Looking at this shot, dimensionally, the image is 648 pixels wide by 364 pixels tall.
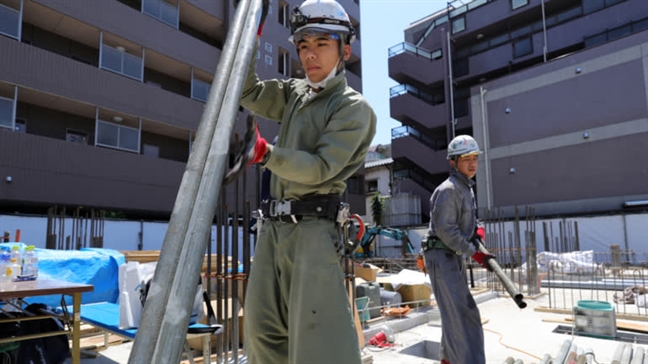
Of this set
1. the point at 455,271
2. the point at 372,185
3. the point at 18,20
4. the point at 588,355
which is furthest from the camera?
the point at 372,185

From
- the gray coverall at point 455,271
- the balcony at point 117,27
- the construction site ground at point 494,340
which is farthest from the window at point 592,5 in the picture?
the gray coverall at point 455,271

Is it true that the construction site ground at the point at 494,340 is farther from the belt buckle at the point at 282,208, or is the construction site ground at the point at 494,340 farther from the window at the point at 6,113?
the window at the point at 6,113

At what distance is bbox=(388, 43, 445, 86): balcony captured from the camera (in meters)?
31.3

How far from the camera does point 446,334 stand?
367cm

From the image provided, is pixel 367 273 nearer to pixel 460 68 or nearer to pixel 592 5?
pixel 592 5

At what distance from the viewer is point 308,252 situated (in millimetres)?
1792

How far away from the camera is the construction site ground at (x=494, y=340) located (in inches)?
188

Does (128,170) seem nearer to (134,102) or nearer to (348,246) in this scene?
(134,102)

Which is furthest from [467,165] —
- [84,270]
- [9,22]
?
[9,22]

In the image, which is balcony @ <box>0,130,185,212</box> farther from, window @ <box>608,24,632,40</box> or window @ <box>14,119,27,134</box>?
window @ <box>608,24,632,40</box>

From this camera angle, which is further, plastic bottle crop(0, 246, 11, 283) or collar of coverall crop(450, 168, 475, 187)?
collar of coverall crop(450, 168, 475, 187)

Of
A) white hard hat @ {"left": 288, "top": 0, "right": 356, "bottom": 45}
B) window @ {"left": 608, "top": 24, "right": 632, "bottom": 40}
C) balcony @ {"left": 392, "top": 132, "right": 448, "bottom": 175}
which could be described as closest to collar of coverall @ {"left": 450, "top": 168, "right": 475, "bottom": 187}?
white hard hat @ {"left": 288, "top": 0, "right": 356, "bottom": 45}

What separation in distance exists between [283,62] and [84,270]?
19588mm

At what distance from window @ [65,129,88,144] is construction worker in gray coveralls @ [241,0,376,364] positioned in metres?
16.7
